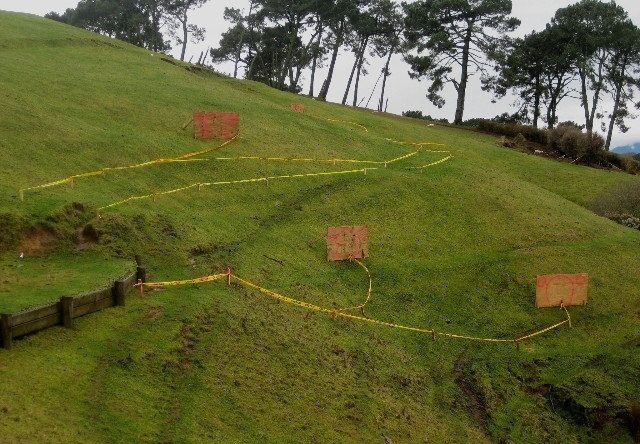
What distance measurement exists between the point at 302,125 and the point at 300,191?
1013 cm

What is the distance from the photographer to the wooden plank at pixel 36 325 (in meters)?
13.8

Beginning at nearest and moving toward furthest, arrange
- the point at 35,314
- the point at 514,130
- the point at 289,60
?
1. the point at 35,314
2. the point at 514,130
3. the point at 289,60

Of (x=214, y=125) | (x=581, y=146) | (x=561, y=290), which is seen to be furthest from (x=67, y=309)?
(x=581, y=146)

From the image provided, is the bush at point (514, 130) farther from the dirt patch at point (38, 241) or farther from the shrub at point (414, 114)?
the dirt patch at point (38, 241)

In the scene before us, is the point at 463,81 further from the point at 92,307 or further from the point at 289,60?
the point at 92,307

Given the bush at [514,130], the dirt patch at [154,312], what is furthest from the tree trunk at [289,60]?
the dirt patch at [154,312]

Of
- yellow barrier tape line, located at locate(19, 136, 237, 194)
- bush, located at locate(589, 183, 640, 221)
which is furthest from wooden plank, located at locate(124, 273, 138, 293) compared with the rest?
bush, located at locate(589, 183, 640, 221)

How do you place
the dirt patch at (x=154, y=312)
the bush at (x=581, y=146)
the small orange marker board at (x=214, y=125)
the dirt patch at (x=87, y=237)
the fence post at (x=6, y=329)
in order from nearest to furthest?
the fence post at (x=6, y=329)
the dirt patch at (x=154, y=312)
the dirt patch at (x=87, y=237)
the small orange marker board at (x=214, y=125)
the bush at (x=581, y=146)

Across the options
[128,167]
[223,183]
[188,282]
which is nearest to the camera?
[188,282]

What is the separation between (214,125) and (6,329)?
19690 millimetres

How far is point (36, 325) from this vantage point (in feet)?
46.7

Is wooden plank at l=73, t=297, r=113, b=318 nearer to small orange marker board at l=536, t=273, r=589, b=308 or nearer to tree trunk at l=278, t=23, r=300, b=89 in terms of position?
small orange marker board at l=536, t=273, r=589, b=308

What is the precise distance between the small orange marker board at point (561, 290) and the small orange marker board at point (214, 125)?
16390 mm

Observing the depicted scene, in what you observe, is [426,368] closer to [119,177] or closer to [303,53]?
[119,177]
